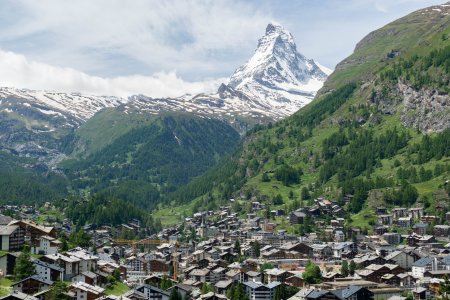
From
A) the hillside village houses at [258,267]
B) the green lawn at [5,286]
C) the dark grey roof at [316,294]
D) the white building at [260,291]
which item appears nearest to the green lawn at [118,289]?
the hillside village houses at [258,267]

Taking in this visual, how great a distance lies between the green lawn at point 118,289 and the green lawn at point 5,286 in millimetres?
19314

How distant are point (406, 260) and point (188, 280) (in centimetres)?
4721

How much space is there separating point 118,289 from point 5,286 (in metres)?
29.3

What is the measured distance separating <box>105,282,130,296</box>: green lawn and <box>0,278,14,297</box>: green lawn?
19.3 metres

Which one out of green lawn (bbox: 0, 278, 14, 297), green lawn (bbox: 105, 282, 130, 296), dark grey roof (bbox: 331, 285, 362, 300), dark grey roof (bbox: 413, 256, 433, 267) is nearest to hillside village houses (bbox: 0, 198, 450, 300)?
dark grey roof (bbox: 413, 256, 433, 267)

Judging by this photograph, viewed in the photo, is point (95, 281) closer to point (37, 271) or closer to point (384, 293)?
point (37, 271)

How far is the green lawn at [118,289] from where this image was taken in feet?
436

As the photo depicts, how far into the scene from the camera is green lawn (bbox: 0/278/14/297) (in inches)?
4203

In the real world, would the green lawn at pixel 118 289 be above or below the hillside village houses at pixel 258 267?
below

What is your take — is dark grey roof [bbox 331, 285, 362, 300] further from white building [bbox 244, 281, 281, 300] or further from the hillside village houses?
white building [bbox 244, 281, 281, 300]

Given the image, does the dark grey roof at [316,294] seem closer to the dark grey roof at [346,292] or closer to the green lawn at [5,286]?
the dark grey roof at [346,292]

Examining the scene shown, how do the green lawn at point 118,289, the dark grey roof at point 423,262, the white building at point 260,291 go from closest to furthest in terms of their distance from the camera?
the green lawn at point 118,289, the white building at point 260,291, the dark grey roof at point 423,262

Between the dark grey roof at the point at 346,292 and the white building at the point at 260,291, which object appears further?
the white building at the point at 260,291

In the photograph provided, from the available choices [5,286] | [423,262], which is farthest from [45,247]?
[423,262]
